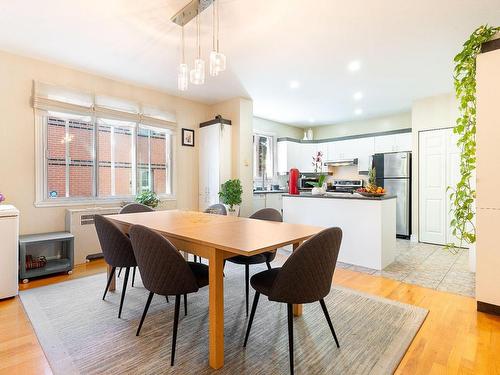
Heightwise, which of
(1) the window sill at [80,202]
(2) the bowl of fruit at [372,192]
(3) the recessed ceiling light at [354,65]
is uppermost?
(3) the recessed ceiling light at [354,65]

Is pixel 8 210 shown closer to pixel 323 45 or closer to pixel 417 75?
pixel 323 45

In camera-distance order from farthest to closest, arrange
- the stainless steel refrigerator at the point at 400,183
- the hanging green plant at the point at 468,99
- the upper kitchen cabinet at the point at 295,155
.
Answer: the upper kitchen cabinet at the point at 295,155 → the stainless steel refrigerator at the point at 400,183 → the hanging green plant at the point at 468,99

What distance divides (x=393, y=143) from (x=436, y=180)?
1.29 meters

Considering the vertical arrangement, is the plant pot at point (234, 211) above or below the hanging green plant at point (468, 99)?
below

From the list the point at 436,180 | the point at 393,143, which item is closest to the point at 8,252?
the point at 436,180

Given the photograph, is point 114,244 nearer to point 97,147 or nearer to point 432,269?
point 97,147

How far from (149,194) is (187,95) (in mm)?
1920

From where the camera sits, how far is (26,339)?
1960mm

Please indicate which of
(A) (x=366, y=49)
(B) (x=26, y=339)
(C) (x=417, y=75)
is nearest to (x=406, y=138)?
(C) (x=417, y=75)

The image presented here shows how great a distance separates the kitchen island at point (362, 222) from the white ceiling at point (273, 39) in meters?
1.79

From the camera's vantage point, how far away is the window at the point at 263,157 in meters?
6.77

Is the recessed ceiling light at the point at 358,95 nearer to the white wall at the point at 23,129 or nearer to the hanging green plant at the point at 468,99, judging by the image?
the hanging green plant at the point at 468,99

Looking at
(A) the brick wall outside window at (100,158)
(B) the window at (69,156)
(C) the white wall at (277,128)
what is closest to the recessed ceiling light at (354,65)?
(C) the white wall at (277,128)

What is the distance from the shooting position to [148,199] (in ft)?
14.2
